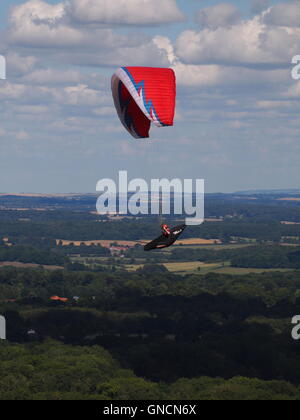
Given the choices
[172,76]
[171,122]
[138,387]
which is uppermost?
[172,76]

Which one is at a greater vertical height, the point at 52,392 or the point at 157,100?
the point at 157,100
